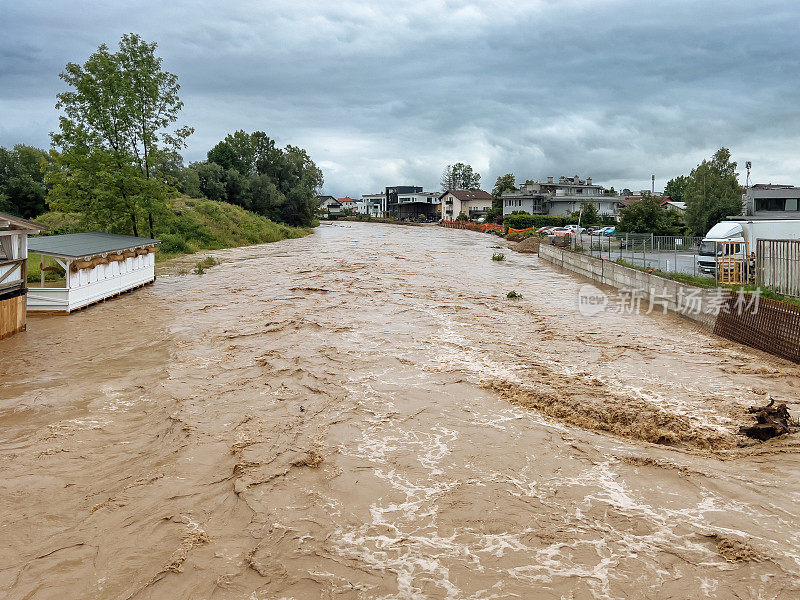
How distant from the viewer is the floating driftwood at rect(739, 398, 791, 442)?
26.7 feet

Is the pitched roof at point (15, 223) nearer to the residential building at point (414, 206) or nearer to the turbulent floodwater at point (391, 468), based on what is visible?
the turbulent floodwater at point (391, 468)

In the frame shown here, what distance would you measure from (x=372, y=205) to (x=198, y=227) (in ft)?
392

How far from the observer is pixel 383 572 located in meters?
5.20

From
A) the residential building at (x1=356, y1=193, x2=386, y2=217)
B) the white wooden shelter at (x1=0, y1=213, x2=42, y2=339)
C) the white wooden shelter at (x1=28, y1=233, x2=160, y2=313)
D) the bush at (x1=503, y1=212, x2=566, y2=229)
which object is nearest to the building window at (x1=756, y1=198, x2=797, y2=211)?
the bush at (x1=503, y1=212, x2=566, y2=229)

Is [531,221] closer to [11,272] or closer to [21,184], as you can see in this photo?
[21,184]

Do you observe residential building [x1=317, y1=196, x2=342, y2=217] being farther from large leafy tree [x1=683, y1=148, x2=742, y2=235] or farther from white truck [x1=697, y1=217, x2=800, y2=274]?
white truck [x1=697, y1=217, x2=800, y2=274]

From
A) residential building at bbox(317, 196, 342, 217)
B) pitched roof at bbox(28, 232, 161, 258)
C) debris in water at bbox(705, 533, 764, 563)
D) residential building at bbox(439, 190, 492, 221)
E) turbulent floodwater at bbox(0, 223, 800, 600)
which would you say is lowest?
debris in water at bbox(705, 533, 764, 563)

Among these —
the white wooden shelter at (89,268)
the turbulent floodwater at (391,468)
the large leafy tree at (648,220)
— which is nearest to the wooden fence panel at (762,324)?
the turbulent floodwater at (391,468)

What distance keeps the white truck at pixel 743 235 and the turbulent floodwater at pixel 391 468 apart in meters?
8.28

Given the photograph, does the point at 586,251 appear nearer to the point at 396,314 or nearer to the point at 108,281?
the point at 396,314

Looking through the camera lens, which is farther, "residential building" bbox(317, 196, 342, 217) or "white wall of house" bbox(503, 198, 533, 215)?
"residential building" bbox(317, 196, 342, 217)

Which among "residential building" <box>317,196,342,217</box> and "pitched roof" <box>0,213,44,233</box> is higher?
"residential building" <box>317,196,342,217</box>

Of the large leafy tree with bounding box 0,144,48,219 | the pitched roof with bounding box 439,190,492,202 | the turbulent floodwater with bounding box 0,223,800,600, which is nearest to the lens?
the turbulent floodwater with bounding box 0,223,800,600

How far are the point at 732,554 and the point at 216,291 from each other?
2148cm
